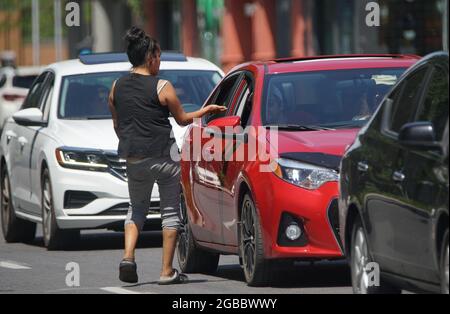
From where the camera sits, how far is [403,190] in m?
8.73

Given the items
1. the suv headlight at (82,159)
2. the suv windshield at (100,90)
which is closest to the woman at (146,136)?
the suv headlight at (82,159)

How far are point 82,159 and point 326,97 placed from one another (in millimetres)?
3658

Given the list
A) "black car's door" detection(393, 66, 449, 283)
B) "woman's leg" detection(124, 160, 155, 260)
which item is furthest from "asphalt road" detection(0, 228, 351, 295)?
"black car's door" detection(393, 66, 449, 283)

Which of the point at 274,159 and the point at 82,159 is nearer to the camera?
the point at 274,159

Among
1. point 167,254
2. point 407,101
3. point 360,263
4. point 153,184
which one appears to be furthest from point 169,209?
point 407,101

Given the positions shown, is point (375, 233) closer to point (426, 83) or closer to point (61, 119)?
point (426, 83)

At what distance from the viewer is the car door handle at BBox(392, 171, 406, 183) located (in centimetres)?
877

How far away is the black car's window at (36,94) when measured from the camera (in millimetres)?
17094

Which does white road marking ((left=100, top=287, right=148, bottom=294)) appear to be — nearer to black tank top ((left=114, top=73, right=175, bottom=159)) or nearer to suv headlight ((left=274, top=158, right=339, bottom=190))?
black tank top ((left=114, top=73, right=175, bottom=159))

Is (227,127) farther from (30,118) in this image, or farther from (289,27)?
(289,27)

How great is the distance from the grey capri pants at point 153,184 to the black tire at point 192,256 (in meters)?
1.05

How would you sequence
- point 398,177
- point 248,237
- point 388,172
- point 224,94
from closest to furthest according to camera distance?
point 398,177 → point 388,172 → point 248,237 → point 224,94
